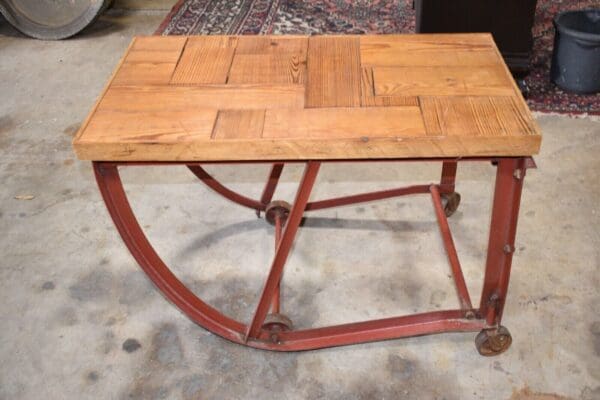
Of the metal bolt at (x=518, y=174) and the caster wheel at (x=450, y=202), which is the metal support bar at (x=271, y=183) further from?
the metal bolt at (x=518, y=174)

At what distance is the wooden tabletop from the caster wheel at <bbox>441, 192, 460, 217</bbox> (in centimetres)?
62

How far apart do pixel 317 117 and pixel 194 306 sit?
2.14 ft

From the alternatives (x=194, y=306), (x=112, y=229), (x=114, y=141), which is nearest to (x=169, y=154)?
(x=114, y=141)

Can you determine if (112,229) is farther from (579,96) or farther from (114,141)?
(579,96)

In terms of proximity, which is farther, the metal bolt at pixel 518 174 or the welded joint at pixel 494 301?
the welded joint at pixel 494 301

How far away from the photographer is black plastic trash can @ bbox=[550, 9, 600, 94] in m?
2.87

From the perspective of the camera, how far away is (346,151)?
1.36 metres

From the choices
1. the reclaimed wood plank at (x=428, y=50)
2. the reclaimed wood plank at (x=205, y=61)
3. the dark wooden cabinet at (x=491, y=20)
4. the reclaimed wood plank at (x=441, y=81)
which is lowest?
the dark wooden cabinet at (x=491, y=20)

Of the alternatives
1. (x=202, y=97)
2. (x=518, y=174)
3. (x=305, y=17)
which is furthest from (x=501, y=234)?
(x=305, y=17)

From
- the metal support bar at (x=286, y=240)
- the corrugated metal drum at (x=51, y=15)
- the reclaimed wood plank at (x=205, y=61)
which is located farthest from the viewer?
the corrugated metal drum at (x=51, y=15)

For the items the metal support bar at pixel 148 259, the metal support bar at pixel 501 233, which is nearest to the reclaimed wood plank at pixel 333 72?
the metal support bar at pixel 501 233

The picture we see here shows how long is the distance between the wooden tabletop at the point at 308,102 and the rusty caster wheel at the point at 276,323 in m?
0.58

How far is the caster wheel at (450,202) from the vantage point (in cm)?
220

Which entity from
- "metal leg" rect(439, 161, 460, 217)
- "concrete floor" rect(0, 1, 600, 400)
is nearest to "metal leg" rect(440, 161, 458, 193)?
"metal leg" rect(439, 161, 460, 217)
